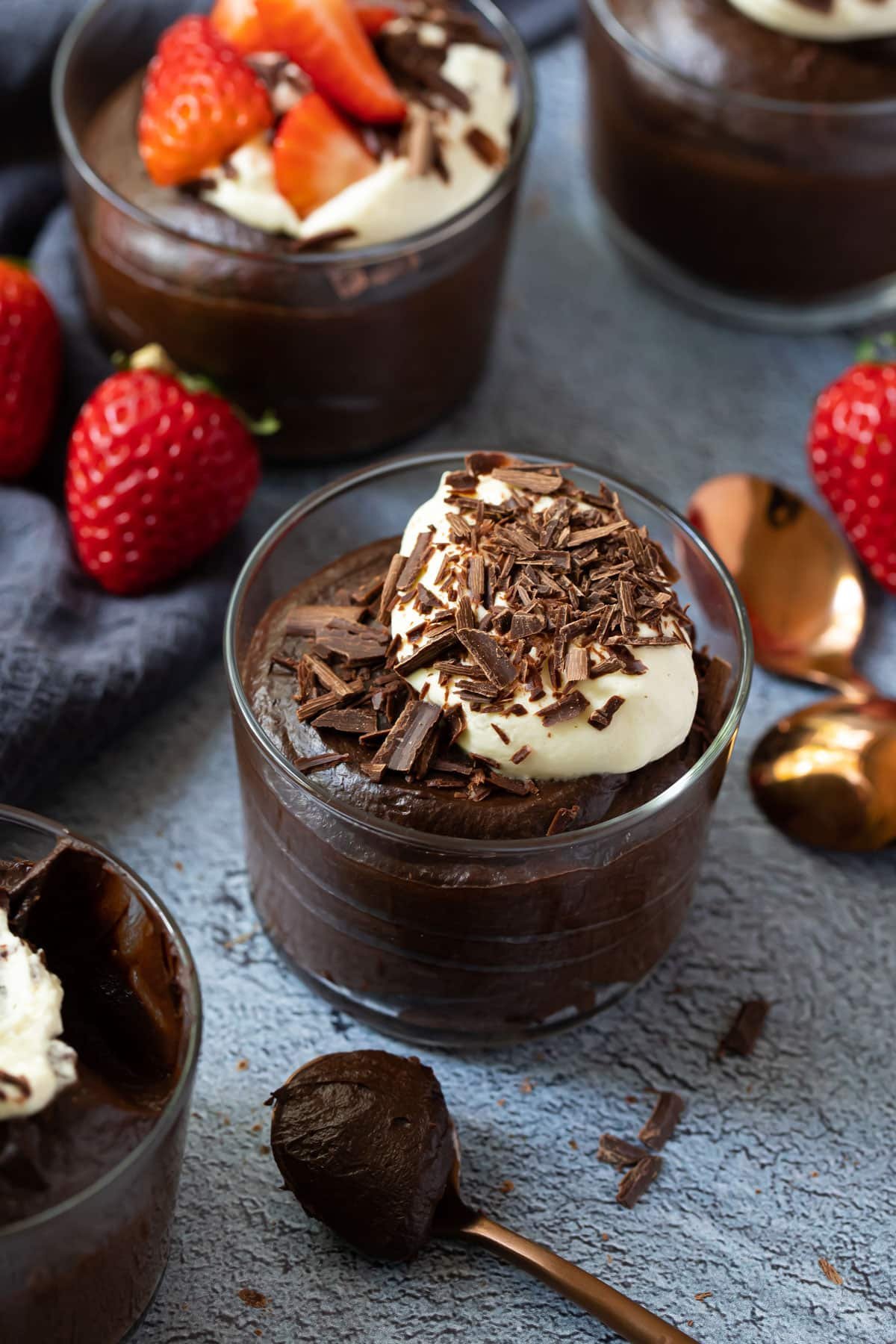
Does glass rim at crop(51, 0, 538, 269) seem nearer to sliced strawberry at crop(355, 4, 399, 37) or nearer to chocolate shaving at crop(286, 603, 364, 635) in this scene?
sliced strawberry at crop(355, 4, 399, 37)

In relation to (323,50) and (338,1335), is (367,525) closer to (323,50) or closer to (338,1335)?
(323,50)

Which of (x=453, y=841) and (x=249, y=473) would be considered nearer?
(x=453, y=841)

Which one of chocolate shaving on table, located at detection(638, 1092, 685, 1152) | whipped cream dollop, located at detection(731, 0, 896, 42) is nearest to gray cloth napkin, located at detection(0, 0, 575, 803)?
chocolate shaving on table, located at detection(638, 1092, 685, 1152)

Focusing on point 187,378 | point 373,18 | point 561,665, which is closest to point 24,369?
point 187,378

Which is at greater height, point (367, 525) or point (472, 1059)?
point (367, 525)

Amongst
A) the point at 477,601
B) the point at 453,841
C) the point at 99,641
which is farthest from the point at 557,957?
the point at 99,641

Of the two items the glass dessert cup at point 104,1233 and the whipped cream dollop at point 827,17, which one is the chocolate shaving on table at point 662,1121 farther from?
the whipped cream dollop at point 827,17

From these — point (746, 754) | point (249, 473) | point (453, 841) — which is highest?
point (453, 841)

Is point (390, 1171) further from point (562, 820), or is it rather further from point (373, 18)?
point (373, 18)
